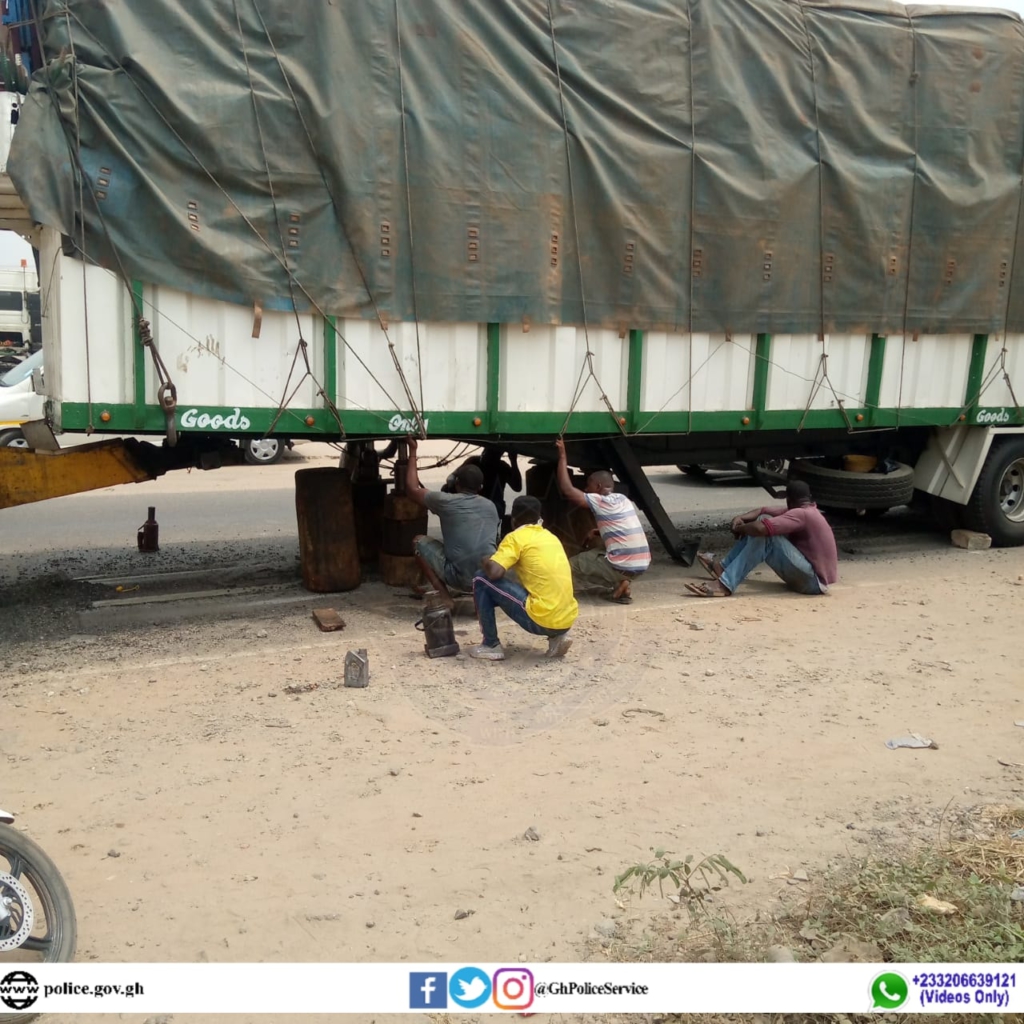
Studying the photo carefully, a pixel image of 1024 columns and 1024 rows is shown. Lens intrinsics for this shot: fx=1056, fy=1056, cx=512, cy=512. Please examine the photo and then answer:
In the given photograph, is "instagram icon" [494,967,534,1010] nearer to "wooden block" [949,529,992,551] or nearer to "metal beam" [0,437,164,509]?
"metal beam" [0,437,164,509]

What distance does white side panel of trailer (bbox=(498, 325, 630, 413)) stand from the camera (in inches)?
288

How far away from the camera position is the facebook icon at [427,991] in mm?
2873

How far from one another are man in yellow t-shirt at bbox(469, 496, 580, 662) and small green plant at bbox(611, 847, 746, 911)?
2413 millimetres

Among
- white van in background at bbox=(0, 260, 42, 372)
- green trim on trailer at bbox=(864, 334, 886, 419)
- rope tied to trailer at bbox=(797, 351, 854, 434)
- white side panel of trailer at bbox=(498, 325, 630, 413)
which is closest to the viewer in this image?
white side panel of trailer at bbox=(498, 325, 630, 413)

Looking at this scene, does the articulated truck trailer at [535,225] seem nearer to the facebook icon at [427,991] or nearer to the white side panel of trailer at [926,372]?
the white side panel of trailer at [926,372]

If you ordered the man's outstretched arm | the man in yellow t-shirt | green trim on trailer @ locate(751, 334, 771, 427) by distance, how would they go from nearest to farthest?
the man in yellow t-shirt
the man's outstretched arm
green trim on trailer @ locate(751, 334, 771, 427)

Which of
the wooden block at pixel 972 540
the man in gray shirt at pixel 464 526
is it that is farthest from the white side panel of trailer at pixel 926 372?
A: the man in gray shirt at pixel 464 526

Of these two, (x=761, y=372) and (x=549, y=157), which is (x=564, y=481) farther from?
(x=549, y=157)

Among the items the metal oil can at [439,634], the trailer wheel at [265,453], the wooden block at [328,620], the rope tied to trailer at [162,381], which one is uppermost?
the rope tied to trailer at [162,381]

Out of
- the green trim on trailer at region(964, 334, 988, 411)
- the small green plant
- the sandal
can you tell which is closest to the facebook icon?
the small green plant

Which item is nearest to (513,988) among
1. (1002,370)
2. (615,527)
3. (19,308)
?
(615,527)

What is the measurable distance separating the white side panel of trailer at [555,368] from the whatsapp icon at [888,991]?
16.6 ft

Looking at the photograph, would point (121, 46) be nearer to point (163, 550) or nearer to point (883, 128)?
point (163, 550)

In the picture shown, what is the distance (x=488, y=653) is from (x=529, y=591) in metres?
0.45
